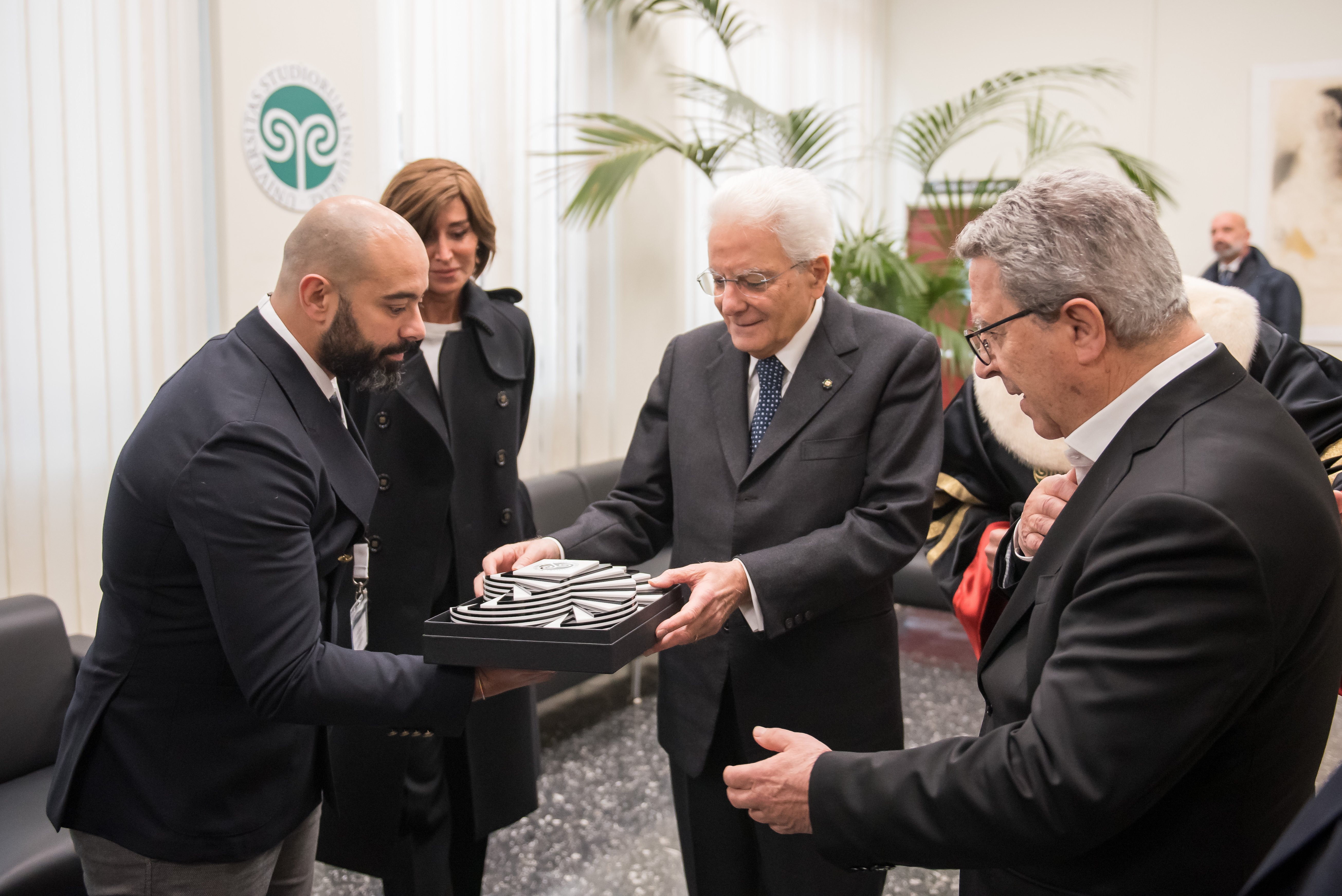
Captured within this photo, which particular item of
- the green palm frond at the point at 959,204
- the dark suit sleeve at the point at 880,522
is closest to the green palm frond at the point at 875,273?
the green palm frond at the point at 959,204

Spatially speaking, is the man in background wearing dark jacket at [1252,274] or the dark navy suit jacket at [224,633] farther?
the man in background wearing dark jacket at [1252,274]

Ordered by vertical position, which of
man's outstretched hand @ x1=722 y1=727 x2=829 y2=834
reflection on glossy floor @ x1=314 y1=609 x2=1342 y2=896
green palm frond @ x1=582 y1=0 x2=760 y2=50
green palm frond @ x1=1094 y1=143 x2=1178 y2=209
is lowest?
reflection on glossy floor @ x1=314 y1=609 x2=1342 y2=896

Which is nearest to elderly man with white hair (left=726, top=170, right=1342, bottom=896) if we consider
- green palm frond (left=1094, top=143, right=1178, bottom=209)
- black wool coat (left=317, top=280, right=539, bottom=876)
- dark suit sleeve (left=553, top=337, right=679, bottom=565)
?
dark suit sleeve (left=553, top=337, right=679, bottom=565)

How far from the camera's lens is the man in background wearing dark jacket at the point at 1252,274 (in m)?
6.88

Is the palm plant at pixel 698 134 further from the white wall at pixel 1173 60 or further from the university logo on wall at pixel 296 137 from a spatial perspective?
the white wall at pixel 1173 60

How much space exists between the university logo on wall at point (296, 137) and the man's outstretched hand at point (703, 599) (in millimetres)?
2312

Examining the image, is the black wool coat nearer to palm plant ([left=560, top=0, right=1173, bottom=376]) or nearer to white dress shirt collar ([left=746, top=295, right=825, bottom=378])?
white dress shirt collar ([left=746, top=295, right=825, bottom=378])

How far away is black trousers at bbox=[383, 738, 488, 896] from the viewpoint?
2.28 m

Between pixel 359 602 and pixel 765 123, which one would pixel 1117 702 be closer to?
pixel 359 602

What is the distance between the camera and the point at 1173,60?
7750mm

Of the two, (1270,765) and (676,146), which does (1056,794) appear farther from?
(676,146)

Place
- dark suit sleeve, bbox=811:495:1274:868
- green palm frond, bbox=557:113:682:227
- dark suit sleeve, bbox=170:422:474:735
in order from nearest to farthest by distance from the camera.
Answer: dark suit sleeve, bbox=811:495:1274:868, dark suit sleeve, bbox=170:422:474:735, green palm frond, bbox=557:113:682:227

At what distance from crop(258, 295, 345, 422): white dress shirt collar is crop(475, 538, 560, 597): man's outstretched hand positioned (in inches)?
17.3

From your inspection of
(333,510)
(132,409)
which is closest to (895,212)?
(132,409)
